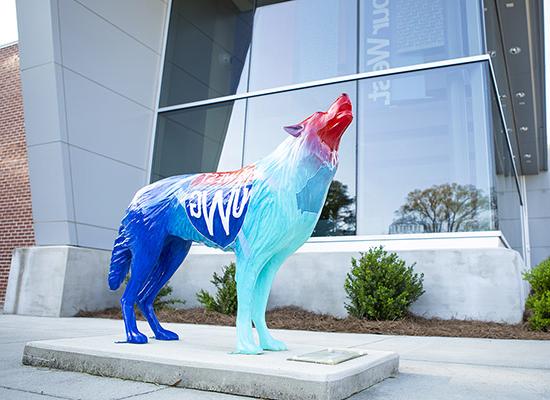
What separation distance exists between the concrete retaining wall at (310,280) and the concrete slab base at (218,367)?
416 centimetres

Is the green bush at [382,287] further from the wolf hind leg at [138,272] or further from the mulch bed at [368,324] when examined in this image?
the wolf hind leg at [138,272]

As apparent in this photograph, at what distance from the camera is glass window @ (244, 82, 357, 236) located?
8.71 meters

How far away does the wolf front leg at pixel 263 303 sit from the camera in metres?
3.64

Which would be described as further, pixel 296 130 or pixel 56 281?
pixel 56 281

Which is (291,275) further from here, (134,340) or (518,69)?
(518,69)

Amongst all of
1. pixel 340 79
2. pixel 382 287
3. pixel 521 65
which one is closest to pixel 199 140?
pixel 340 79

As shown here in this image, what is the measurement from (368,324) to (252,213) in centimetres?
408

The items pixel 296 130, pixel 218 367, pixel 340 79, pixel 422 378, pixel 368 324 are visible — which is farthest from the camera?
pixel 340 79

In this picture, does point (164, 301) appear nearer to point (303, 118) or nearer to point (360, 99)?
point (303, 118)

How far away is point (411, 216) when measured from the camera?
26.8ft

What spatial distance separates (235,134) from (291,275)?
3374 mm

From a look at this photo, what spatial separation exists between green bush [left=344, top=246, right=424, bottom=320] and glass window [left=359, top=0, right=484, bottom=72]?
12.4 ft

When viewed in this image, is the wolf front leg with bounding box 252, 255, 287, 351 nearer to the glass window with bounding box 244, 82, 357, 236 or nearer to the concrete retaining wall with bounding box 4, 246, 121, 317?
the glass window with bounding box 244, 82, 357, 236

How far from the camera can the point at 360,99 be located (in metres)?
9.05
